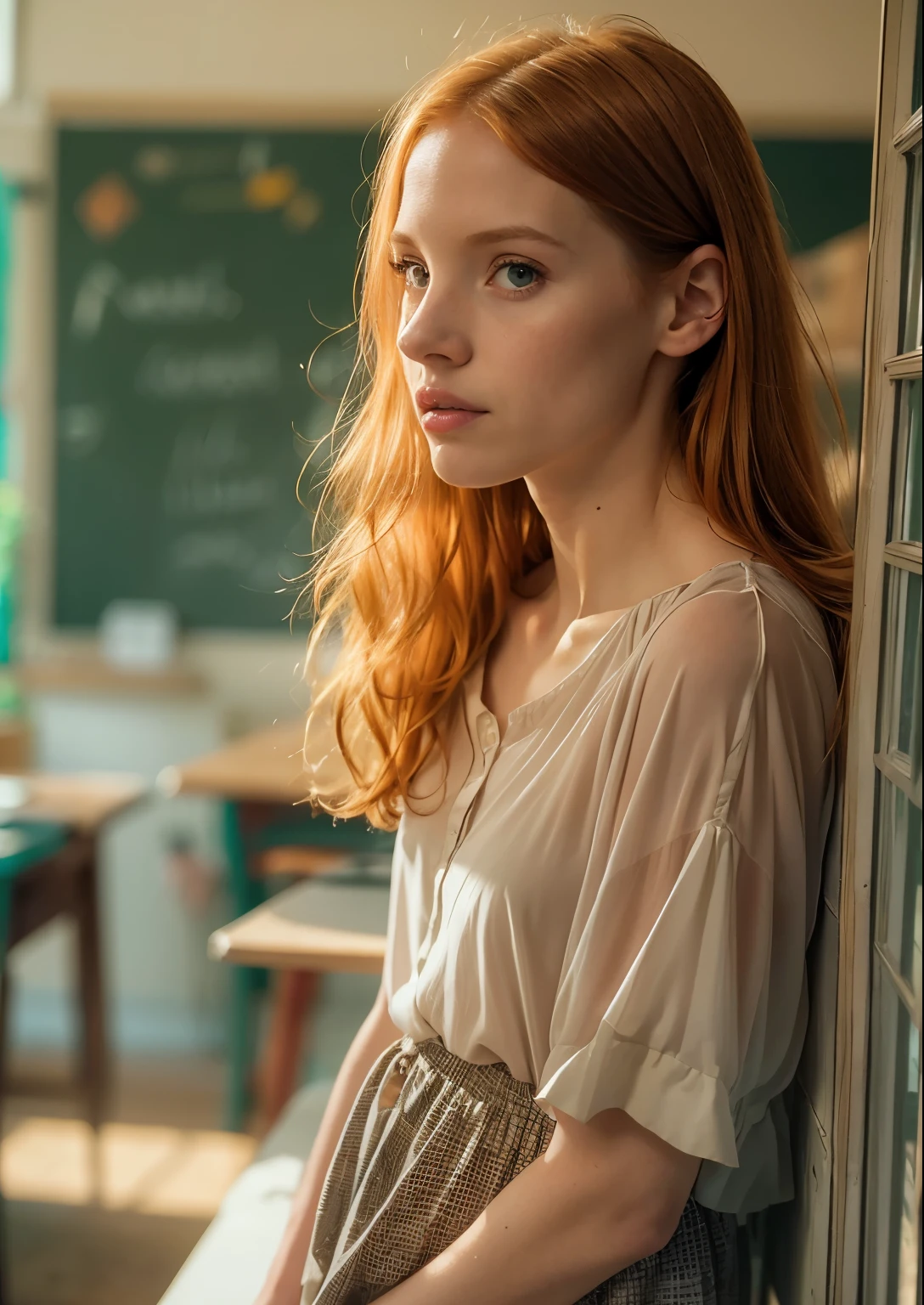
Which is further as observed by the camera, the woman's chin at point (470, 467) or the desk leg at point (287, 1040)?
the desk leg at point (287, 1040)

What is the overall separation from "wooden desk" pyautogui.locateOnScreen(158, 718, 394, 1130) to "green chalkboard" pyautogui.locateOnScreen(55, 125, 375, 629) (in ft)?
2.40

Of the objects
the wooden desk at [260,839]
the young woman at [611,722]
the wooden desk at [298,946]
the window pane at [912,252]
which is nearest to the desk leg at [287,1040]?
the wooden desk at [260,839]

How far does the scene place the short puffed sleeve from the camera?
0.75 metres

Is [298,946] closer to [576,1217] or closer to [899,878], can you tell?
[576,1217]

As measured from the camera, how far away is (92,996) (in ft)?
9.23

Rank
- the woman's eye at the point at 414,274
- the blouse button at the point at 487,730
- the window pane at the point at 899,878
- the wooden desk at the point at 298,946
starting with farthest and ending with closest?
1. the wooden desk at the point at 298,946
2. the blouse button at the point at 487,730
3. the woman's eye at the point at 414,274
4. the window pane at the point at 899,878

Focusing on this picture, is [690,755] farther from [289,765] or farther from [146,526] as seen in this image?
[146,526]

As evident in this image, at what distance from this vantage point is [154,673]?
139 inches

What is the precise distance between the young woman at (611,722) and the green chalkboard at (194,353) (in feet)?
8.45

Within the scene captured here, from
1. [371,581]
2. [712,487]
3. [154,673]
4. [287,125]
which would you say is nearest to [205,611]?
[154,673]

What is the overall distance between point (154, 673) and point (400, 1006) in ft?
8.68

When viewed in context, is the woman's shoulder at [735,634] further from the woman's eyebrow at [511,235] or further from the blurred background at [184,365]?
the blurred background at [184,365]

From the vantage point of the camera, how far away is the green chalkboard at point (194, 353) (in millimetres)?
3500

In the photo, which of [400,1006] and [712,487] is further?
[400,1006]
